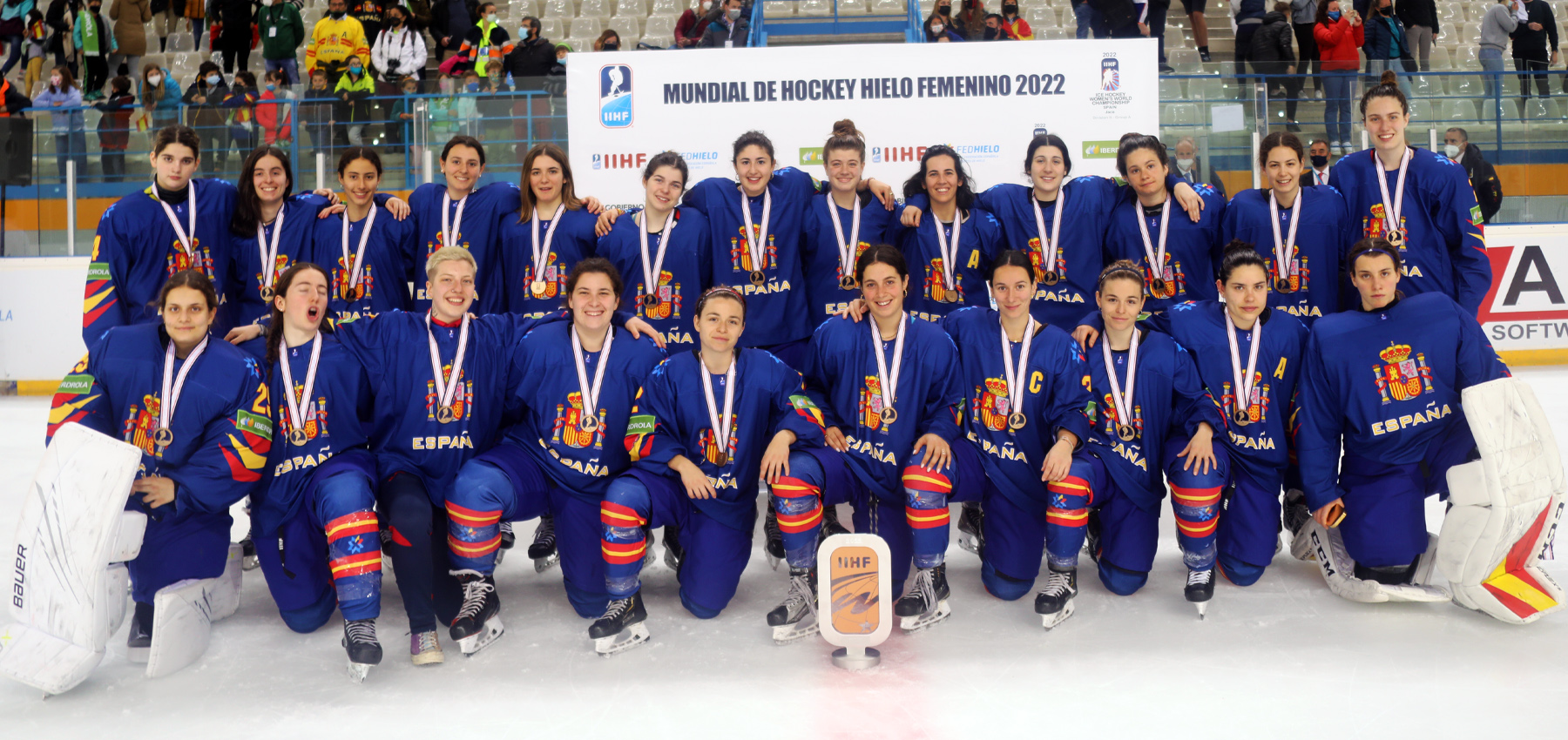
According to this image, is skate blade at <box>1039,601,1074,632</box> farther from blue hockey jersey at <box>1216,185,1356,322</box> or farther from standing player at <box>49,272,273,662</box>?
standing player at <box>49,272,273,662</box>

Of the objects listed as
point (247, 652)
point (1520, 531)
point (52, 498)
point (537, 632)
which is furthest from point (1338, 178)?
point (52, 498)

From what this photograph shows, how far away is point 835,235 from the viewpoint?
4.66 meters

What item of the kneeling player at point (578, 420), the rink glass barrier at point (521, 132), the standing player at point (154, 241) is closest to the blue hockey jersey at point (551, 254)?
the kneeling player at point (578, 420)

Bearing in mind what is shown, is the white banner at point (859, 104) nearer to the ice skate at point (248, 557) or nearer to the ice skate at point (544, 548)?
the ice skate at point (544, 548)

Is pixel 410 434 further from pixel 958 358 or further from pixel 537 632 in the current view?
pixel 958 358

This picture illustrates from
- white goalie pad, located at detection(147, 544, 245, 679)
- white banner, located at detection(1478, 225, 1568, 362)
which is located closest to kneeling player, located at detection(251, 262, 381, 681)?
white goalie pad, located at detection(147, 544, 245, 679)

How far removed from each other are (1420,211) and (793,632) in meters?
2.79

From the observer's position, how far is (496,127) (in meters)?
7.75

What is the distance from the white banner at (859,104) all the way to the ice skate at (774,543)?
2.99m

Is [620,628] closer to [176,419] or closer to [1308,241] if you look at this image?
[176,419]

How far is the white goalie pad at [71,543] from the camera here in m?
3.20

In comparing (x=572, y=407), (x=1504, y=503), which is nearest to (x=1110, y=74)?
(x=1504, y=503)

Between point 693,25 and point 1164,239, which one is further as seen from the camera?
point 693,25

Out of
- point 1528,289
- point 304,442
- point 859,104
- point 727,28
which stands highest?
point 727,28
